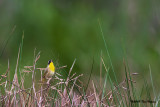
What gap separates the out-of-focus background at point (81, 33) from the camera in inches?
253

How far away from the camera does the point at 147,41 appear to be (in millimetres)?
7758

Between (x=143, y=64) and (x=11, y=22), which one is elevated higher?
(x=11, y=22)

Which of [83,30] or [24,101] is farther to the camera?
[83,30]

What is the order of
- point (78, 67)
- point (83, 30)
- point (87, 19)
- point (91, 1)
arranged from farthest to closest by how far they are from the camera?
point (91, 1) < point (87, 19) < point (83, 30) < point (78, 67)

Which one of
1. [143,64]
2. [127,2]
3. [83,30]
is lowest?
[143,64]

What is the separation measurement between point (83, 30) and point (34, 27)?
51.0 inches

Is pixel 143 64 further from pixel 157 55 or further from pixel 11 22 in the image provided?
pixel 11 22

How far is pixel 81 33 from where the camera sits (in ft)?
25.1

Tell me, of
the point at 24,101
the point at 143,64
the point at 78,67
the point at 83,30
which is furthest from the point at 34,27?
the point at 24,101

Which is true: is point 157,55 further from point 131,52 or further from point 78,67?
point 78,67

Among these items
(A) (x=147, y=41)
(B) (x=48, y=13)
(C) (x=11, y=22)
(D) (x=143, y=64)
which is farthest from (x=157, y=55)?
(C) (x=11, y=22)

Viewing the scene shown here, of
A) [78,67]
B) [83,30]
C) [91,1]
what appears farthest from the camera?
[91,1]

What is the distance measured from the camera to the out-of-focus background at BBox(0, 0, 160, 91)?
6434 millimetres

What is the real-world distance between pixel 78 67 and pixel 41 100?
365cm
